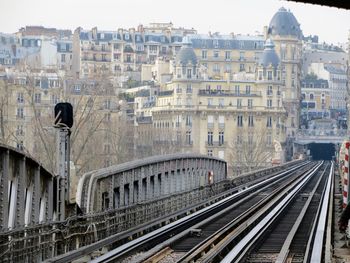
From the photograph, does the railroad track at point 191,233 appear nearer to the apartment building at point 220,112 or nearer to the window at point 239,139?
the window at point 239,139

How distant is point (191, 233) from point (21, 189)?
9157mm

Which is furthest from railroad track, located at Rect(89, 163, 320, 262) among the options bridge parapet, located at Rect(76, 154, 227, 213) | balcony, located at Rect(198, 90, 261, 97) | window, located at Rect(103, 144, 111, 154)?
balcony, located at Rect(198, 90, 261, 97)

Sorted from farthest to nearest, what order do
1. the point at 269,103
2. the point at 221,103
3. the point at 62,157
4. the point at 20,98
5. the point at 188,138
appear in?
1. the point at 269,103
2. the point at 221,103
3. the point at 188,138
4. the point at 20,98
5. the point at 62,157

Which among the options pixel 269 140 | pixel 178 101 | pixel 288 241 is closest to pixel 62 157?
pixel 288 241

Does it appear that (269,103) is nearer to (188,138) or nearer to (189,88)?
(189,88)

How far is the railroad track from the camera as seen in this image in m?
25.5

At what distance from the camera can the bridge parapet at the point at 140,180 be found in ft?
100

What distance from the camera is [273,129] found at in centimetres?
19312

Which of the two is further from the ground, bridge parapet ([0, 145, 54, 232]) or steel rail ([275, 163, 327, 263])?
bridge parapet ([0, 145, 54, 232])

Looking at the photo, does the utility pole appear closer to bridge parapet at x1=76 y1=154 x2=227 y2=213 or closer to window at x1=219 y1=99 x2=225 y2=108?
bridge parapet at x1=76 y1=154 x2=227 y2=213

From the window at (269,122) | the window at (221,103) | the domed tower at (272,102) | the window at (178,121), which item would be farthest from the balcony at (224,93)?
the window at (178,121)

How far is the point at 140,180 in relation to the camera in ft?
126

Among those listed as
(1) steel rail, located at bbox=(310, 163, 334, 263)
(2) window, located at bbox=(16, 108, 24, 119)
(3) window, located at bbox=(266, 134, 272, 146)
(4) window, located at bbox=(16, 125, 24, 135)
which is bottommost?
(1) steel rail, located at bbox=(310, 163, 334, 263)

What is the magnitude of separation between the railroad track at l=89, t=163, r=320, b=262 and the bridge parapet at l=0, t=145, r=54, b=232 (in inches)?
56.3
